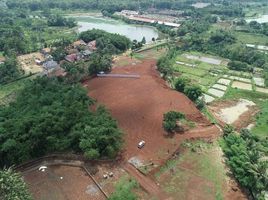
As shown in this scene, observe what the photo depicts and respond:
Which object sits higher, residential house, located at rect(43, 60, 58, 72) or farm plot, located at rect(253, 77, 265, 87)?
residential house, located at rect(43, 60, 58, 72)

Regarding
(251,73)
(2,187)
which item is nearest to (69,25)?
(251,73)

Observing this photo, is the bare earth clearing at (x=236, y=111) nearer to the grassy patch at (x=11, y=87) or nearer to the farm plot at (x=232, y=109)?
the farm plot at (x=232, y=109)

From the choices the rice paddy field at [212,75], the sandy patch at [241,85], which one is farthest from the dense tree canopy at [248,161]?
the sandy patch at [241,85]

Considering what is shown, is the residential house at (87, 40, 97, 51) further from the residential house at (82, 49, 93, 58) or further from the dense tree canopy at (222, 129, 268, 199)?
the dense tree canopy at (222, 129, 268, 199)

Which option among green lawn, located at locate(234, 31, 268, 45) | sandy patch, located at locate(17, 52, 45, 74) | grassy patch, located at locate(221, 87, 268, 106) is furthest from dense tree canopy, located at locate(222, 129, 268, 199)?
green lawn, located at locate(234, 31, 268, 45)

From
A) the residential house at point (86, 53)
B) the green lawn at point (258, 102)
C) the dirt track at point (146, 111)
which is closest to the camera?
the dirt track at point (146, 111)

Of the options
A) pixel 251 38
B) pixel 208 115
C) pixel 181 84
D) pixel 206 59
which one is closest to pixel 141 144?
pixel 208 115

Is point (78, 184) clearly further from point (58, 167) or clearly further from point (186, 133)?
point (186, 133)
